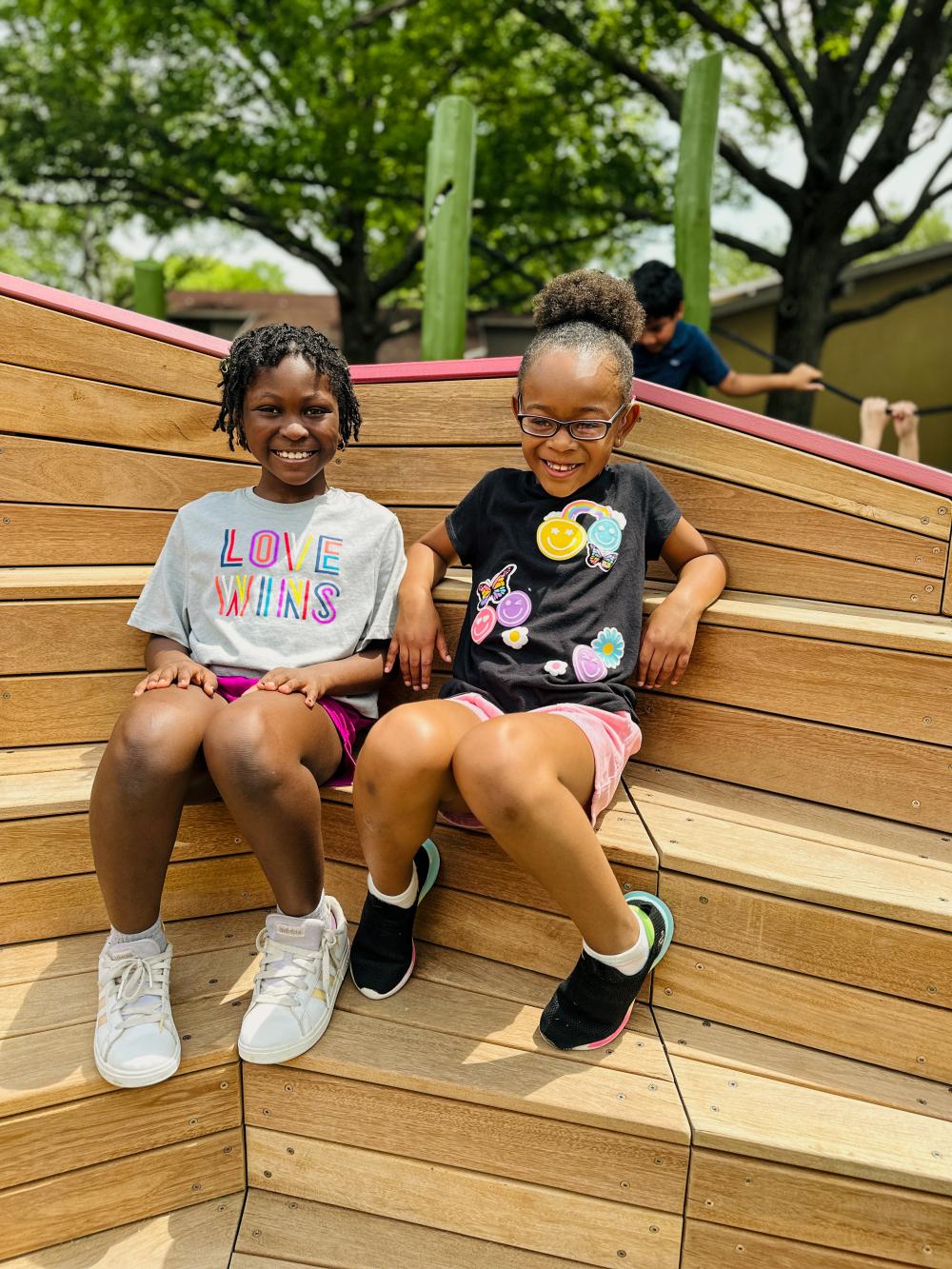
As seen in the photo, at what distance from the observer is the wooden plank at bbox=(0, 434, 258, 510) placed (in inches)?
86.7

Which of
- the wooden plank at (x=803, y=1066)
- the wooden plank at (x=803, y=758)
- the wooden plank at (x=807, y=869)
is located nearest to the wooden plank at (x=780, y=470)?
the wooden plank at (x=803, y=758)

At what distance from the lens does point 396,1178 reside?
60.6 inches

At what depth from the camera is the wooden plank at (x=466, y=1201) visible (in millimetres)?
1471

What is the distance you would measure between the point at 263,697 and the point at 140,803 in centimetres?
27

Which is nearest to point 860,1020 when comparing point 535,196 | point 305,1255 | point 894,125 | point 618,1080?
point 618,1080

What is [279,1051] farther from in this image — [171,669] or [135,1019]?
[171,669]

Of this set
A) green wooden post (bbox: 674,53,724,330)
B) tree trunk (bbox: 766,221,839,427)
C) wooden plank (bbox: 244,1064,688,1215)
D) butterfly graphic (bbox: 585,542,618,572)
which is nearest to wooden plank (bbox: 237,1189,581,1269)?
wooden plank (bbox: 244,1064,688,1215)

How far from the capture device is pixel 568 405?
1773mm

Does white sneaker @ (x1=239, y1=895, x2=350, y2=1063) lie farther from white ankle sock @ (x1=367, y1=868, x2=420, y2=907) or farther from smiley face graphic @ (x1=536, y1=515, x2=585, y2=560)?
smiley face graphic @ (x1=536, y1=515, x2=585, y2=560)

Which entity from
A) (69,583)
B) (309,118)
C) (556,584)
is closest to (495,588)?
(556,584)

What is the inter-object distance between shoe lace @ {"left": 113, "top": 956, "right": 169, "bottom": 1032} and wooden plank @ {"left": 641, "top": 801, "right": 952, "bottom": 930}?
0.89 m

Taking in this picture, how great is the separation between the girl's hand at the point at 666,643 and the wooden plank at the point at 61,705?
113 cm

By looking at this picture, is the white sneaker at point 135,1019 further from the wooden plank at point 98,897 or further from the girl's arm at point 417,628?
the girl's arm at point 417,628

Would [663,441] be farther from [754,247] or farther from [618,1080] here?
[754,247]
